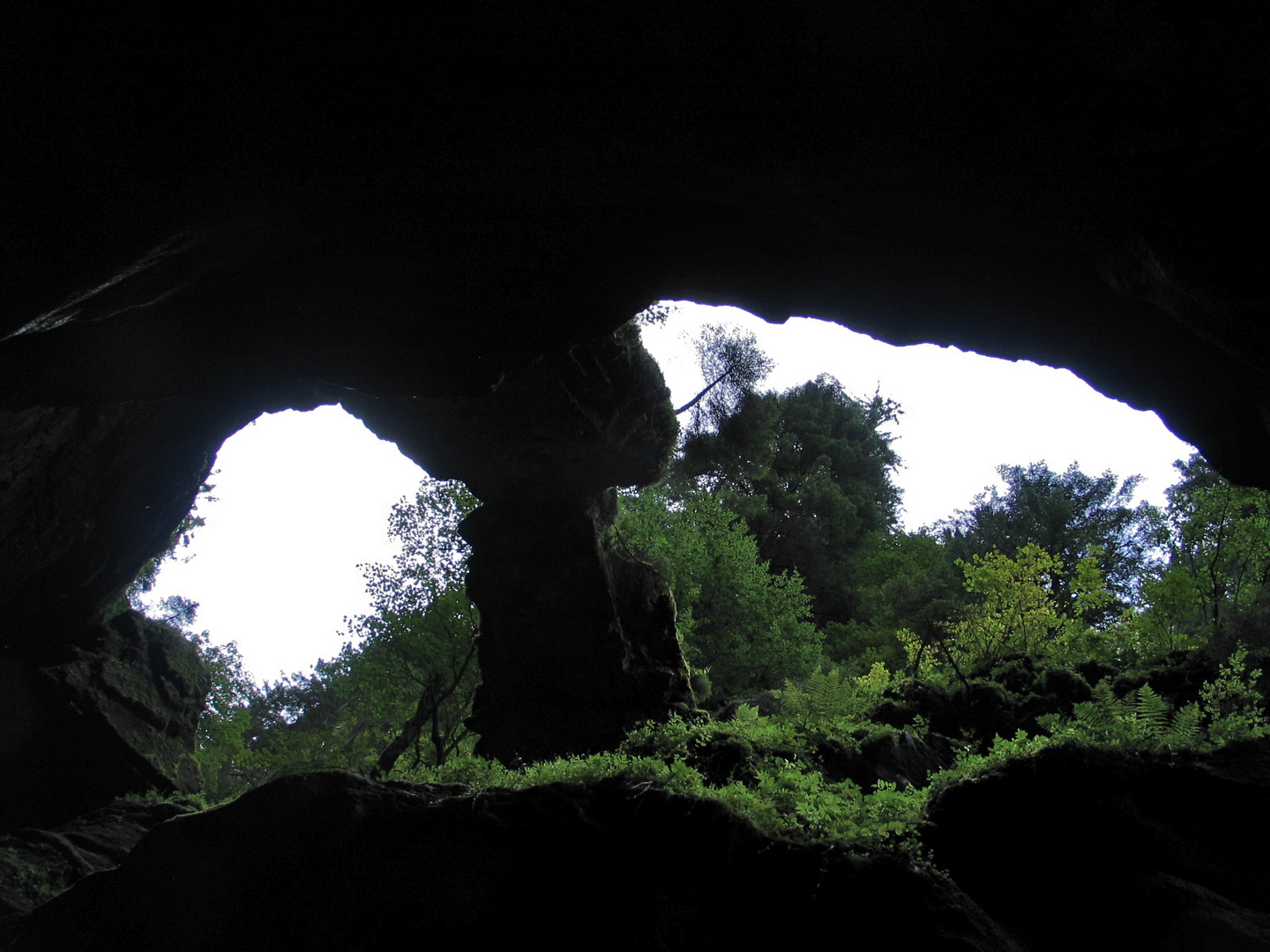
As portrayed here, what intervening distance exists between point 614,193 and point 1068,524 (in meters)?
33.2

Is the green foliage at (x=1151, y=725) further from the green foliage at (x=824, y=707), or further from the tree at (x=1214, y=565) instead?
the tree at (x=1214, y=565)

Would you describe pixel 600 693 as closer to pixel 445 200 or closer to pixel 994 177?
pixel 445 200

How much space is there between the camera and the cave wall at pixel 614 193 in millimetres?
4156

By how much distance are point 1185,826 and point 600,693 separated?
9.18 meters

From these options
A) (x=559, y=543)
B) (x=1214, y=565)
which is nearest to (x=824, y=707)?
(x=559, y=543)

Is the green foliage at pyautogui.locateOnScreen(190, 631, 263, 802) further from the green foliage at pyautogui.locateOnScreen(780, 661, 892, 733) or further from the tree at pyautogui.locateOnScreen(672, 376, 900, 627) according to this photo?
the tree at pyautogui.locateOnScreen(672, 376, 900, 627)

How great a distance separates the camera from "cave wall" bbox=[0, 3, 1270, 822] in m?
4.16

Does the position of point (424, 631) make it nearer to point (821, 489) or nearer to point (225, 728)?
point (225, 728)

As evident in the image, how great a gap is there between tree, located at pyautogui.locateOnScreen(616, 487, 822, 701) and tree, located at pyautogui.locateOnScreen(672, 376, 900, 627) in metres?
1.97

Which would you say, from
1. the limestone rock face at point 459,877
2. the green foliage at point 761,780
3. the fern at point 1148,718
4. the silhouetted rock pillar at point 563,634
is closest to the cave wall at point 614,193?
the fern at point 1148,718

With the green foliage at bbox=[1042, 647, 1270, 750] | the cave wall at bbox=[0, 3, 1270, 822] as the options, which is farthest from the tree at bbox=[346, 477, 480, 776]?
the green foliage at bbox=[1042, 647, 1270, 750]

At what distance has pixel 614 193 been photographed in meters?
6.34

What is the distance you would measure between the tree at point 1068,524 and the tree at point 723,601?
11251 millimetres

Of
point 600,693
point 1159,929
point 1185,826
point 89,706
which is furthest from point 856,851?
point 89,706
